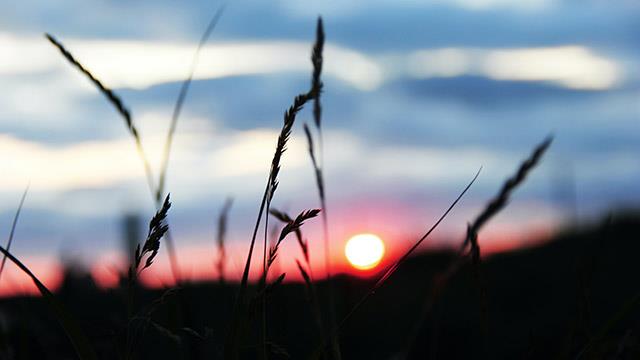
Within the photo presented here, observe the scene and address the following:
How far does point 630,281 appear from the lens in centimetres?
707

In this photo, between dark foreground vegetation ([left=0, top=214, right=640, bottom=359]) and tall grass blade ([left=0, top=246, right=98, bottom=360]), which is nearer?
tall grass blade ([left=0, top=246, right=98, bottom=360])

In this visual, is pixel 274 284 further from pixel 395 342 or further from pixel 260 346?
pixel 395 342

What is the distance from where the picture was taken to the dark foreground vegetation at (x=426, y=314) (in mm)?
1624

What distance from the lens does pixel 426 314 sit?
1348 mm

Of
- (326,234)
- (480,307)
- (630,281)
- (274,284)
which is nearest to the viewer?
(274,284)

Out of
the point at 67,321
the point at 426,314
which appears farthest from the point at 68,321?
the point at 426,314

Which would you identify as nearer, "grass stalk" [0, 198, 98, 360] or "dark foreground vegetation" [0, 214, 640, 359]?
"grass stalk" [0, 198, 98, 360]

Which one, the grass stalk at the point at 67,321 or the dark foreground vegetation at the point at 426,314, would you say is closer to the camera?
the grass stalk at the point at 67,321

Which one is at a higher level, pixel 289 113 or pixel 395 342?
pixel 289 113

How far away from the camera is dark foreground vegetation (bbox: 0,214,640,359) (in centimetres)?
162

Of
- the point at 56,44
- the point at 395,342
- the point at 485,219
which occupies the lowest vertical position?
the point at 395,342

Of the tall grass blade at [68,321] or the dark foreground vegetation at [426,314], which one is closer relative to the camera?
the tall grass blade at [68,321]

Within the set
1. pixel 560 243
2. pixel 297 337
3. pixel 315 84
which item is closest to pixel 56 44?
pixel 315 84

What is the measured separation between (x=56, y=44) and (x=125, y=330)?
1.76 ft
